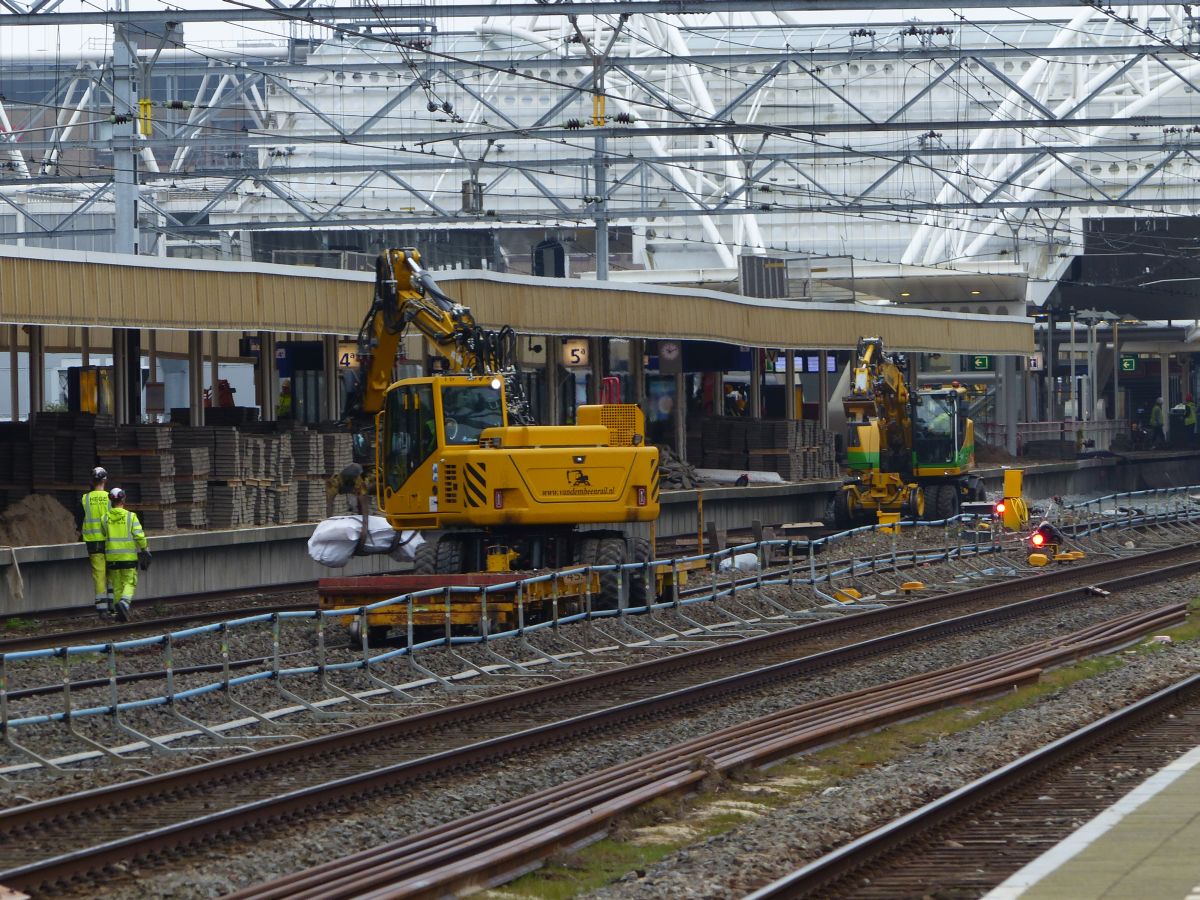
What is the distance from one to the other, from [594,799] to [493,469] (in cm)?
1025

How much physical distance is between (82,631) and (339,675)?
17.4ft

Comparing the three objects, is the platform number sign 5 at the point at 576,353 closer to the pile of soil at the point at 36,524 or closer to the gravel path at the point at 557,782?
the pile of soil at the point at 36,524

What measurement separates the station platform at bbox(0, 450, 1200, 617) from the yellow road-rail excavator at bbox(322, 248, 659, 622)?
527 cm

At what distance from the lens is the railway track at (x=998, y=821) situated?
9.63m

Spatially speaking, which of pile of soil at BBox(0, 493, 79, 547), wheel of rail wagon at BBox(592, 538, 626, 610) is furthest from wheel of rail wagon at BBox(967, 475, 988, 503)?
wheel of rail wagon at BBox(592, 538, 626, 610)

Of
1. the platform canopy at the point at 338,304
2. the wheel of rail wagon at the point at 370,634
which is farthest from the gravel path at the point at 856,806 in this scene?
the platform canopy at the point at 338,304

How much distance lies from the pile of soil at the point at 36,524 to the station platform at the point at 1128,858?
19.0 meters

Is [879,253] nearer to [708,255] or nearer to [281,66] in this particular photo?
[708,255]

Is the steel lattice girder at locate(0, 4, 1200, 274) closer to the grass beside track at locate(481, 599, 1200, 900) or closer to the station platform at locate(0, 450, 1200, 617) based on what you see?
the station platform at locate(0, 450, 1200, 617)

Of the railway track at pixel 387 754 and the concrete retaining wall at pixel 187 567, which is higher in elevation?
the concrete retaining wall at pixel 187 567

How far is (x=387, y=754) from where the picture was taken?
14.0 meters

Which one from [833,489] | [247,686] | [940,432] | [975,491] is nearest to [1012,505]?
[940,432]

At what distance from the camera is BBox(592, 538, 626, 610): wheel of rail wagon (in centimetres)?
2216

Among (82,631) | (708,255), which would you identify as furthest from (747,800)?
(708,255)
